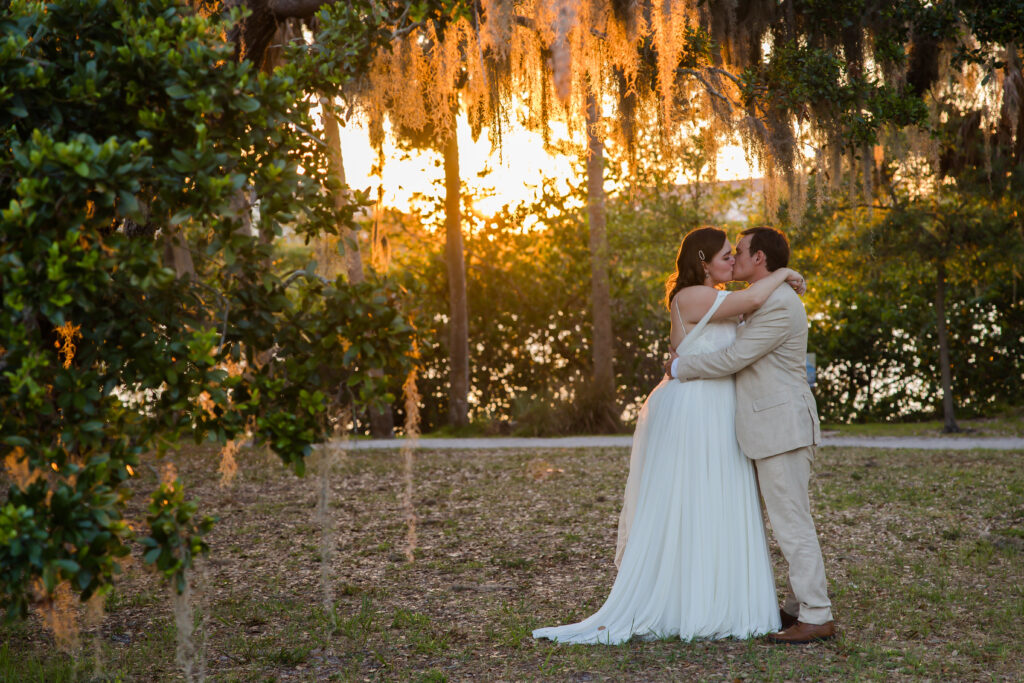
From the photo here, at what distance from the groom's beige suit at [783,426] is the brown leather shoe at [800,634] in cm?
3

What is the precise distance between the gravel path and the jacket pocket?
645cm

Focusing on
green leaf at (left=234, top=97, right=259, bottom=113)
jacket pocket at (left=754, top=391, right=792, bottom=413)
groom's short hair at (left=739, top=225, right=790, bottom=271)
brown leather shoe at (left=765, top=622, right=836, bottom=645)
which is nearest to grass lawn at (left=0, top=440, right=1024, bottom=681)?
brown leather shoe at (left=765, top=622, right=836, bottom=645)

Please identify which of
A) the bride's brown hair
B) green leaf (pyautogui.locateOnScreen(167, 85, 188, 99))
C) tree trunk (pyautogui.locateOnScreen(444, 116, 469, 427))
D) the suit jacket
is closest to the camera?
green leaf (pyautogui.locateOnScreen(167, 85, 188, 99))

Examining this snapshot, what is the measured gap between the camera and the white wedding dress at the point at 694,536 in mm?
4211

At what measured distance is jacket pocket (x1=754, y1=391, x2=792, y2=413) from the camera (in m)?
4.18

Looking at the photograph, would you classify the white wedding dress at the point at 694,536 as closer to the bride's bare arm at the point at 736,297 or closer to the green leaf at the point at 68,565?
the bride's bare arm at the point at 736,297

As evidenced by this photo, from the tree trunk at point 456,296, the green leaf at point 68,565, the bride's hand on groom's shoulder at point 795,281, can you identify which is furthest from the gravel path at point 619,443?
the green leaf at point 68,565

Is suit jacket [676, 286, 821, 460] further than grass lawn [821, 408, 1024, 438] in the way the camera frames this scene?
No

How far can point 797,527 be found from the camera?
4.19 m

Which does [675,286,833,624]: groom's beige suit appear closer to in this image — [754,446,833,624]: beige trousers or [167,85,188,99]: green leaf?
[754,446,833,624]: beige trousers

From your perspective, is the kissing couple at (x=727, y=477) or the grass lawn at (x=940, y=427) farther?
the grass lawn at (x=940, y=427)

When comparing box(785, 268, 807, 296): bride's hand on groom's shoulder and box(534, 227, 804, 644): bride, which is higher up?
box(785, 268, 807, 296): bride's hand on groom's shoulder

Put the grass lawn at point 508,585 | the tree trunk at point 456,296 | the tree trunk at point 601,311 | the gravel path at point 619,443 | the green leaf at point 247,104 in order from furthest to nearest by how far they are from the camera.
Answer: the tree trunk at point 456,296 → the tree trunk at point 601,311 → the gravel path at point 619,443 → the grass lawn at point 508,585 → the green leaf at point 247,104

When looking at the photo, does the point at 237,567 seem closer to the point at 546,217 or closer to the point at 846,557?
the point at 846,557
